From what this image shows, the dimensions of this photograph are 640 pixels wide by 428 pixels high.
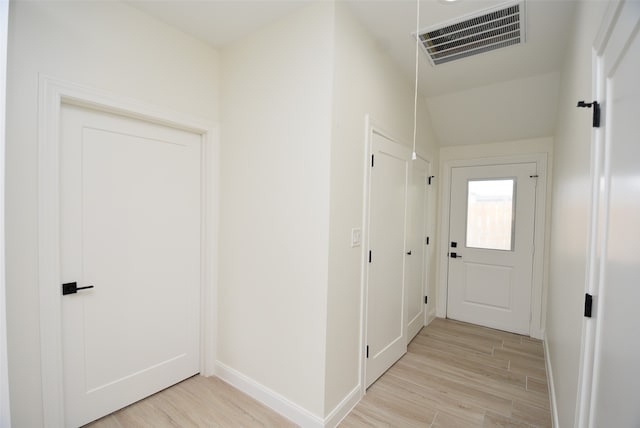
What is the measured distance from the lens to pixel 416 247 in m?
3.23

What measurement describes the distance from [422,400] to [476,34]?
9.25ft

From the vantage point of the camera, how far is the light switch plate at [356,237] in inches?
80.1

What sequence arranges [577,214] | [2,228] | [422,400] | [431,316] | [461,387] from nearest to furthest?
[2,228], [577,214], [422,400], [461,387], [431,316]

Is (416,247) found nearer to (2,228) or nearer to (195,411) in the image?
(195,411)

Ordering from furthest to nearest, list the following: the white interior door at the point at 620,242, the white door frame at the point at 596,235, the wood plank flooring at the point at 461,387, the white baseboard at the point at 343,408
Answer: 1. the wood plank flooring at the point at 461,387
2. the white baseboard at the point at 343,408
3. the white door frame at the point at 596,235
4. the white interior door at the point at 620,242

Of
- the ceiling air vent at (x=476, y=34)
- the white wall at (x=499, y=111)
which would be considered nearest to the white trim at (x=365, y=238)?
the ceiling air vent at (x=476, y=34)

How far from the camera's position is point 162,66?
6.84 feet

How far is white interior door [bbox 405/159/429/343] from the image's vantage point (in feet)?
9.78

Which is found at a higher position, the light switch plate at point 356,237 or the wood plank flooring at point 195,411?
the light switch plate at point 356,237

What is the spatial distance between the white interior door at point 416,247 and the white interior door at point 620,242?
1863mm

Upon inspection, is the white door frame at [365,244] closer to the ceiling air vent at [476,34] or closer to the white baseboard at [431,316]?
the ceiling air vent at [476,34]

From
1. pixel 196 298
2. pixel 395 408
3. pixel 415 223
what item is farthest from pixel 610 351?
A: pixel 196 298

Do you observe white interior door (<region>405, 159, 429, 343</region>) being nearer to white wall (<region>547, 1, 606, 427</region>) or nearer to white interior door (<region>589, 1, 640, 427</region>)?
white wall (<region>547, 1, 606, 427</region>)

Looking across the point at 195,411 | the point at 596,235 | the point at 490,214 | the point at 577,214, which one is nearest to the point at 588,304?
the point at 596,235
